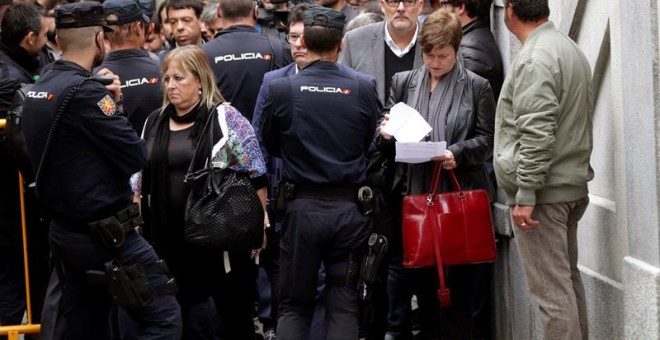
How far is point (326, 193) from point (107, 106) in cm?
138

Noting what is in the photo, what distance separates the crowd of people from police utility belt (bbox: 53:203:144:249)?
0.01 meters

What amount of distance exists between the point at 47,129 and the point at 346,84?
1.74m

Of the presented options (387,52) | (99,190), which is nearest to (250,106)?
(387,52)

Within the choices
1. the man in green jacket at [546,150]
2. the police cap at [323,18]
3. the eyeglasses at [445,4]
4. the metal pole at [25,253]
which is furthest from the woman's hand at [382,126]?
the metal pole at [25,253]

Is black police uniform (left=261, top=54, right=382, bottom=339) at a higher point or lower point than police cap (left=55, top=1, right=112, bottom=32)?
lower

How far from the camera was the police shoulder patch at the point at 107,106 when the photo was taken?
6.32m

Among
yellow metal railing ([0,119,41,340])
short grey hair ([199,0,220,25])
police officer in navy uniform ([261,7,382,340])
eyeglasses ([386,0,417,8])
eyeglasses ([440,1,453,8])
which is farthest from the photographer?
short grey hair ([199,0,220,25])

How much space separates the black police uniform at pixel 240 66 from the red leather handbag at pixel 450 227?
1.75 m

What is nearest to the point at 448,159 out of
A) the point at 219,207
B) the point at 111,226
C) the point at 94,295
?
the point at 219,207

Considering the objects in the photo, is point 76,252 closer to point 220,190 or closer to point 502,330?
point 220,190

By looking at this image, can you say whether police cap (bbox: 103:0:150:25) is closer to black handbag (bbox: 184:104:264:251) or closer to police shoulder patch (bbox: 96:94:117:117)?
black handbag (bbox: 184:104:264:251)

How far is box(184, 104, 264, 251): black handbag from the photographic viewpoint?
6898 mm

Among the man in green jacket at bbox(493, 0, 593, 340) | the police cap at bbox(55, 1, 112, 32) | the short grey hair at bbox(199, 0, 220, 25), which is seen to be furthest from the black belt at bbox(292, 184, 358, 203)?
the short grey hair at bbox(199, 0, 220, 25)

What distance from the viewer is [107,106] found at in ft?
20.8
